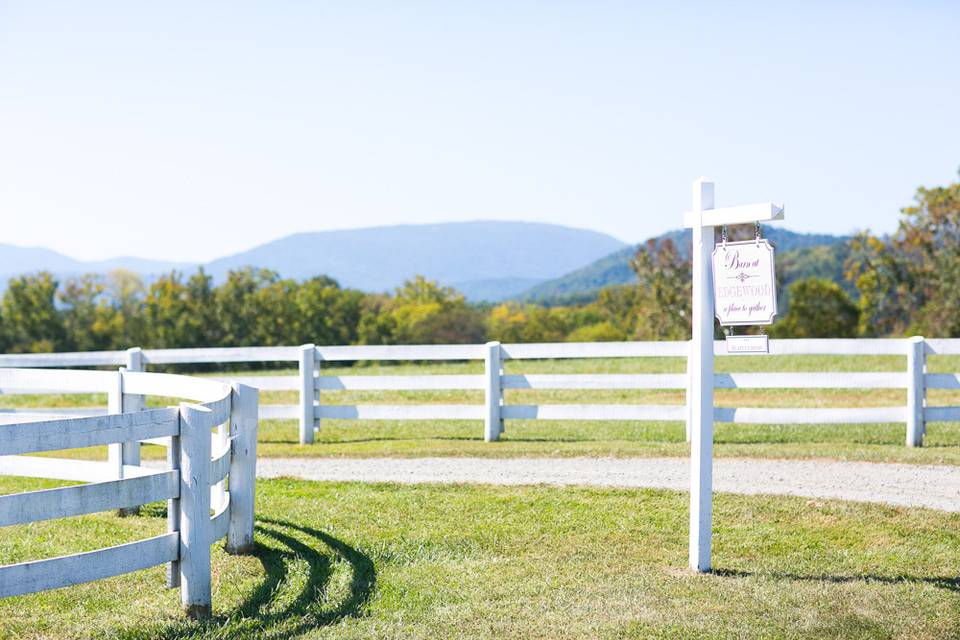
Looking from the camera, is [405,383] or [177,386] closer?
[177,386]

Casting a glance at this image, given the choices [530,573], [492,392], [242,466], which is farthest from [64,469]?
[492,392]

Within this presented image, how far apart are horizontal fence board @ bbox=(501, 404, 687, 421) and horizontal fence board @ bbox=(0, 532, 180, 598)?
302 inches

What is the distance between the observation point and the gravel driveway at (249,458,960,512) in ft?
30.7

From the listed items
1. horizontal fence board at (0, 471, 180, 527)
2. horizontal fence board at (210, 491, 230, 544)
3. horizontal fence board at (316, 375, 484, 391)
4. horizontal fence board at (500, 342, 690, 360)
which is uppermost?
horizontal fence board at (500, 342, 690, 360)

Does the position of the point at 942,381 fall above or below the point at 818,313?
below

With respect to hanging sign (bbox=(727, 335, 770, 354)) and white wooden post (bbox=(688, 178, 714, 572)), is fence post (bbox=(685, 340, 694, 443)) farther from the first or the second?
hanging sign (bbox=(727, 335, 770, 354))

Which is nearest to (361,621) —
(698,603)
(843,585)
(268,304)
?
(698,603)

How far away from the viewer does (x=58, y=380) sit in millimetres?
7824

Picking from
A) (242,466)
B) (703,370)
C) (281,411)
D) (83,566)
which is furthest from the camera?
(281,411)

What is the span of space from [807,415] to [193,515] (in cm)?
907

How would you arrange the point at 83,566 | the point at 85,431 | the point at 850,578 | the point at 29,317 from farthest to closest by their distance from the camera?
1. the point at 29,317
2. the point at 850,578
3. the point at 85,431
4. the point at 83,566

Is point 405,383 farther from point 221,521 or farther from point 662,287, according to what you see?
point 662,287

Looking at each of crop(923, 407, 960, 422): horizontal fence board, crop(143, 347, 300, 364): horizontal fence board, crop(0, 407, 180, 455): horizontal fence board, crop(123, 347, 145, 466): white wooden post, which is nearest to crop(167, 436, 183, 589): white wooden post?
crop(0, 407, 180, 455): horizontal fence board

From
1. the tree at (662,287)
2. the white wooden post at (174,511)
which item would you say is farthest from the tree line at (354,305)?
the white wooden post at (174,511)
